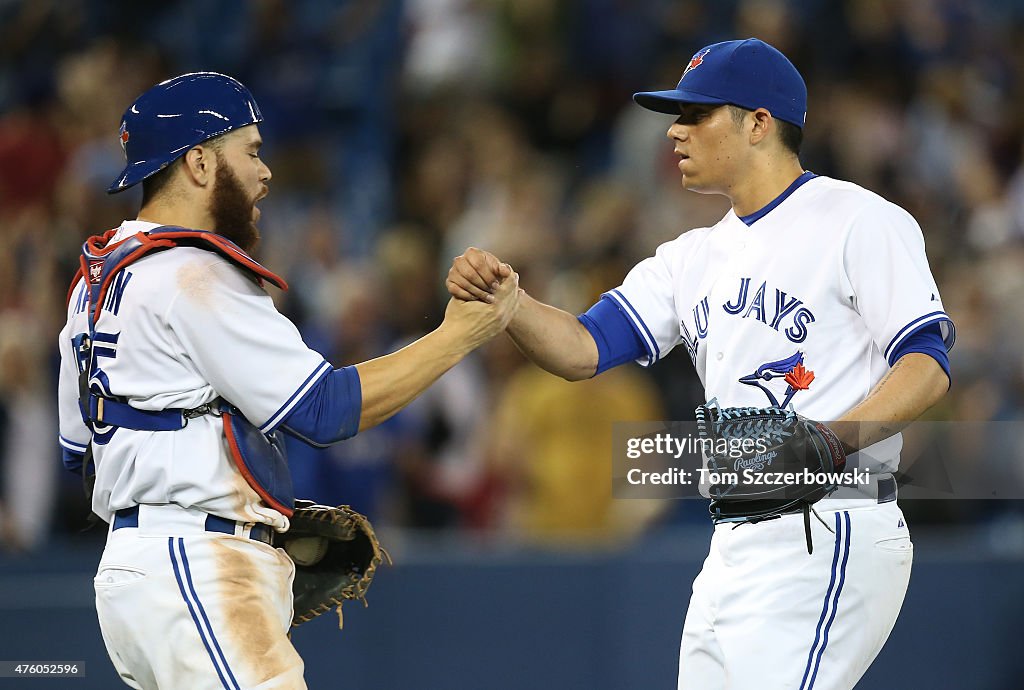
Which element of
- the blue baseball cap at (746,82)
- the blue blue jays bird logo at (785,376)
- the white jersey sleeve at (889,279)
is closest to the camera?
the white jersey sleeve at (889,279)

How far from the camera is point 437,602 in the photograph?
21.4ft

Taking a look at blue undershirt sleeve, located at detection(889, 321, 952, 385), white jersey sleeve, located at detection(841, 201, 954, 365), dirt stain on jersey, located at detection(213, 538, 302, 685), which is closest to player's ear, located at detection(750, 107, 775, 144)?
white jersey sleeve, located at detection(841, 201, 954, 365)

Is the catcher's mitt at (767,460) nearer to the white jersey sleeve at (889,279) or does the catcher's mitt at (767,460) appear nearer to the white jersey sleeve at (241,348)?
the white jersey sleeve at (889,279)

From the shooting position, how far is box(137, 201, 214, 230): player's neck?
3559mm

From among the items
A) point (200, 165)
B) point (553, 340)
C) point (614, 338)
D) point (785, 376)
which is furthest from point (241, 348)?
point (785, 376)

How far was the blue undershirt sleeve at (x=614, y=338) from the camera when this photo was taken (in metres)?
4.20

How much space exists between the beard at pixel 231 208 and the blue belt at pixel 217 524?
73 cm

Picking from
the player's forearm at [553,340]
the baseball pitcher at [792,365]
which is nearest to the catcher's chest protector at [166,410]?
the baseball pitcher at [792,365]

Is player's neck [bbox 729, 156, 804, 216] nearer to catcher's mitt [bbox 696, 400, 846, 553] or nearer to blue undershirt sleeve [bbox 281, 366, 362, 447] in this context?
catcher's mitt [bbox 696, 400, 846, 553]

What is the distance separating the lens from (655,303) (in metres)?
4.20

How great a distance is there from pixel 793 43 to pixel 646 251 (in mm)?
2195

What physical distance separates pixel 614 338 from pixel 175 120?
1.48 meters

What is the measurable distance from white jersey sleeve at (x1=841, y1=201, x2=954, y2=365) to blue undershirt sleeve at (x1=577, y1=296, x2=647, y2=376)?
0.78 m

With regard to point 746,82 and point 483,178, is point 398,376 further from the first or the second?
point 483,178
